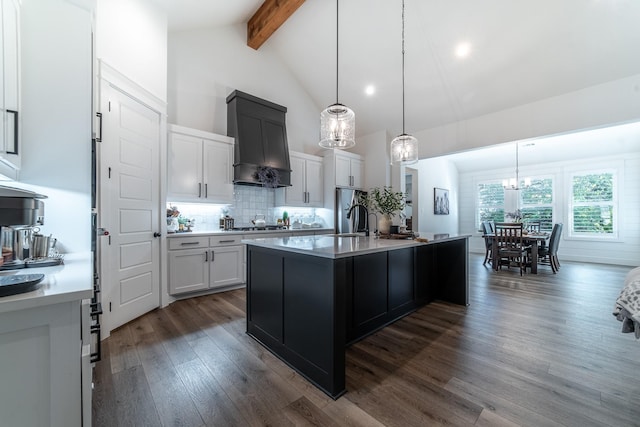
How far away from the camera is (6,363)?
2.49ft

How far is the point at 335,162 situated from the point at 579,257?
22.4 ft

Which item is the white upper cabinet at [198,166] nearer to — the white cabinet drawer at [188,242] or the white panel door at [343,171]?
the white cabinet drawer at [188,242]

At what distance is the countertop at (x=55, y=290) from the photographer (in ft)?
2.45

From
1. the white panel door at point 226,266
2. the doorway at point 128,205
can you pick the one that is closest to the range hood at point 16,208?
the doorway at point 128,205

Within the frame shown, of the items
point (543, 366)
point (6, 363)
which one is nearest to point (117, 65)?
point (6, 363)

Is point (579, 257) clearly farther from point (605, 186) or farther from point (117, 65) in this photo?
point (117, 65)

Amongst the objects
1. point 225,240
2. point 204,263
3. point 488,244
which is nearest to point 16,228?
point 204,263

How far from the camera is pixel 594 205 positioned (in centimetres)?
638

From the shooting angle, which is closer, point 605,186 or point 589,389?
point 589,389

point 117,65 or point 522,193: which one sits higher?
point 117,65

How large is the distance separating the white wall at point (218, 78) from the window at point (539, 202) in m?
6.68

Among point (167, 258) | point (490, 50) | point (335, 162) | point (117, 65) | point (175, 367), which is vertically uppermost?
point (490, 50)

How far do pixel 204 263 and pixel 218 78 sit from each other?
3119 millimetres

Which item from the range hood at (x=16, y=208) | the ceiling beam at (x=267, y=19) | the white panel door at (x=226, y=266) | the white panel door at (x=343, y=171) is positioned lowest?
the white panel door at (x=226, y=266)
